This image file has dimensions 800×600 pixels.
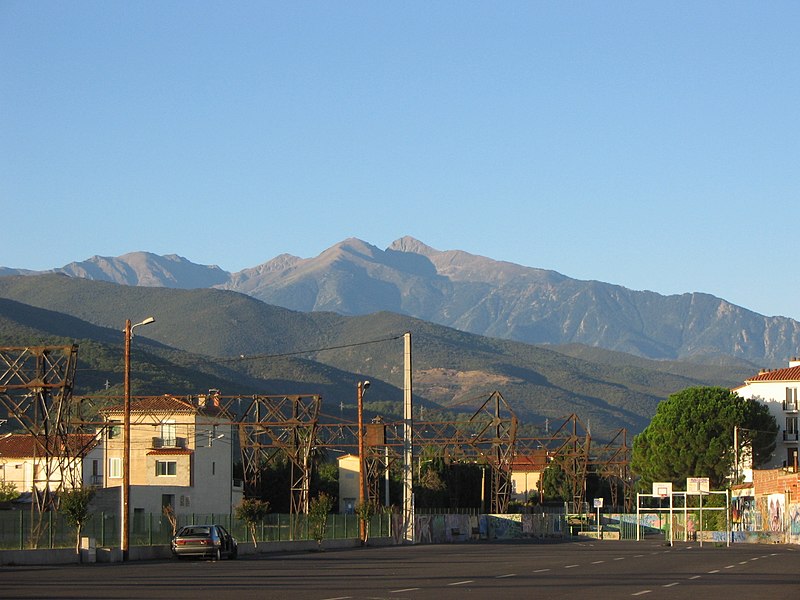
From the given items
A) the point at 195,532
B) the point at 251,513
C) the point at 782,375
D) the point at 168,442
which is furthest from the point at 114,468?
the point at 782,375

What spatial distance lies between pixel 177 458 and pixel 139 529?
128ft

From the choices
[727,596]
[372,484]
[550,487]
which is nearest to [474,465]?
[372,484]

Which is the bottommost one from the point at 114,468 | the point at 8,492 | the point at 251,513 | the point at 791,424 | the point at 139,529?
the point at 139,529

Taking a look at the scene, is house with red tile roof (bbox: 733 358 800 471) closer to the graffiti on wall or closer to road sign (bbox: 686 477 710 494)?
the graffiti on wall

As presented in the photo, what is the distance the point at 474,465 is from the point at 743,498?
38265mm

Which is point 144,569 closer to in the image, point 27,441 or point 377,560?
point 377,560

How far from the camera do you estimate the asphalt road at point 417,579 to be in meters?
30.4

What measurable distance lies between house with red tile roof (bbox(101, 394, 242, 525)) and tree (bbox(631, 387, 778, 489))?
114ft

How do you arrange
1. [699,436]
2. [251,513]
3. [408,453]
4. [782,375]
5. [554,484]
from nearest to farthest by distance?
[251,513] → [408,453] → [699,436] → [782,375] → [554,484]

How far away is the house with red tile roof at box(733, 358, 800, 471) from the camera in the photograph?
12425 centimetres

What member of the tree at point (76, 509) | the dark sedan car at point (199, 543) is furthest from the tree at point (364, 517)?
the tree at point (76, 509)

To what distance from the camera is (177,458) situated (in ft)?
323

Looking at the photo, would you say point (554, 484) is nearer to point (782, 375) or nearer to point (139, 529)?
point (782, 375)

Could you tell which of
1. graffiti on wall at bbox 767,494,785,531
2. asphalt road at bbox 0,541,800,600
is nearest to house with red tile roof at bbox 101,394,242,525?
graffiti on wall at bbox 767,494,785,531
